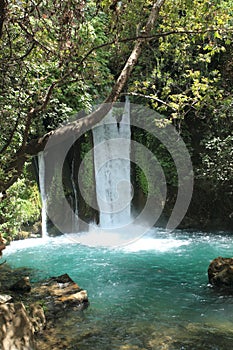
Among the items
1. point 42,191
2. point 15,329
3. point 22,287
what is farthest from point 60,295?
point 42,191

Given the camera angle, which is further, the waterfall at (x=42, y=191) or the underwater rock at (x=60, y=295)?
the waterfall at (x=42, y=191)

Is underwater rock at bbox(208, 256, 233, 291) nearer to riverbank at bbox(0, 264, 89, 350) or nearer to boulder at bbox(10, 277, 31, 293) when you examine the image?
riverbank at bbox(0, 264, 89, 350)

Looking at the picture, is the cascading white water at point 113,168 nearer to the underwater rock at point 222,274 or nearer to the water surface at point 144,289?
the water surface at point 144,289

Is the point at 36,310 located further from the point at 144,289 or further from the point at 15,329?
the point at 144,289

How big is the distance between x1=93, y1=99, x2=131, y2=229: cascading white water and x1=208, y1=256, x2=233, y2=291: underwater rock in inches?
230

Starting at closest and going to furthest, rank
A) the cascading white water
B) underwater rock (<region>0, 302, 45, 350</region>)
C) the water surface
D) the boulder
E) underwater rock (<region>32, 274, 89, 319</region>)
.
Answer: underwater rock (<region>0, 302, 45, 350</region>) → the water surface → underwater rock (<region>32, 274, 89, 319</region>) → the boulder → the cascading white water

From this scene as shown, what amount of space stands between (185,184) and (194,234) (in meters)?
1.70

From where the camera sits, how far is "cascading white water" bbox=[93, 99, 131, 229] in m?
11.9

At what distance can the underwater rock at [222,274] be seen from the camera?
230 inches

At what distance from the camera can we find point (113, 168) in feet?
39.8

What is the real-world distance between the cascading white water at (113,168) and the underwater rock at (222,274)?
585cm

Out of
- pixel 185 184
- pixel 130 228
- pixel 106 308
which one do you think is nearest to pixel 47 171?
pixel 130 228

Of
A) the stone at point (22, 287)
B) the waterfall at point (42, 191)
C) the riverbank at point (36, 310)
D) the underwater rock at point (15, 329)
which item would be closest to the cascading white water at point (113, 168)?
the waterfall at point (42, 191)

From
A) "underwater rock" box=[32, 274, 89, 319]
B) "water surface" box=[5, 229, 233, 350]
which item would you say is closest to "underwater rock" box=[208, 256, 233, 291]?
"water surface" box=[5, 229, 233, 350]
